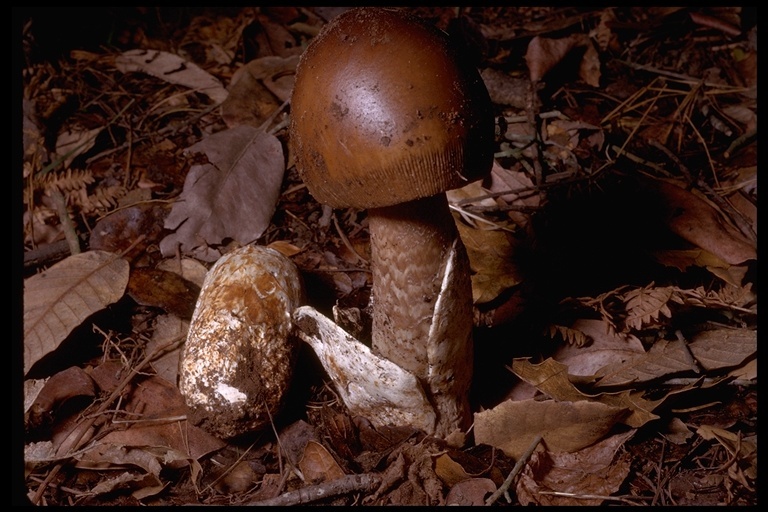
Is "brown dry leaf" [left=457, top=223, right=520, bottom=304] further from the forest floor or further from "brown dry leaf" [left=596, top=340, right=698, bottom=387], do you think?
"brown dry leaf" [left=596, top=340, right=698, bottom=387]

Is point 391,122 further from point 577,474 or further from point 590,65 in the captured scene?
point 590,65

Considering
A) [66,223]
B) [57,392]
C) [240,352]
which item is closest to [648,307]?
[240,352]

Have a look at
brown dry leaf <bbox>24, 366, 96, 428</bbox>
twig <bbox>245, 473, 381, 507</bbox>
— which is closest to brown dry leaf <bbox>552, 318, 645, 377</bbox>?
twig <bbox>245, 473, 381, 507</bbox>

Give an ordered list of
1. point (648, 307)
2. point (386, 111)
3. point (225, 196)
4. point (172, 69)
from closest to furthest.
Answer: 1. point (386, 111)
2. point (648, 307)
3. point (225, 196)
4. point (172, 69)

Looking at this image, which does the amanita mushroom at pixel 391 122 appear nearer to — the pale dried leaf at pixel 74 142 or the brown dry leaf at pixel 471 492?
the brown dry leaf at pixel 471 492
